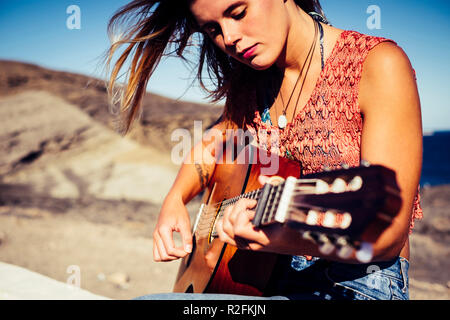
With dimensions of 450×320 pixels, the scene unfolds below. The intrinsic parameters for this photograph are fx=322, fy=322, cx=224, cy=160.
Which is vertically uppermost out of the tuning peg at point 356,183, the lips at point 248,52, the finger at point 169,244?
the lips at point 248,52

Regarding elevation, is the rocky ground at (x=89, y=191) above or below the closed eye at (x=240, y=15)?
below

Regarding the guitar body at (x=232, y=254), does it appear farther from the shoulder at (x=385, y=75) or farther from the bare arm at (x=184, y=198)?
the shoulder at (x=385, y=75)

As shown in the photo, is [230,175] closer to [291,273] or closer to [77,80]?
[291,273]

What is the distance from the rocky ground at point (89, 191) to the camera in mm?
4082

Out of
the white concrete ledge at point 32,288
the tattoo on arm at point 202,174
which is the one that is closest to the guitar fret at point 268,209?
the tattoo on arm at point 202,174

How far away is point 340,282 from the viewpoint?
139 centimetres

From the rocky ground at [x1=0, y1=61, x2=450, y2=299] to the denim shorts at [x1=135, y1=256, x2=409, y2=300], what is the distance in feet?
7.19

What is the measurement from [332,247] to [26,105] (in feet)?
34.8

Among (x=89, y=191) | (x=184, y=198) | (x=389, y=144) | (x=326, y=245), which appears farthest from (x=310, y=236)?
(x=89, y=191)

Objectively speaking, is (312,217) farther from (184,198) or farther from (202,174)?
(202,174)

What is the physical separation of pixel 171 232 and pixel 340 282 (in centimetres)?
99

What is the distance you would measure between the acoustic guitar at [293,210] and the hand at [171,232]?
16cm

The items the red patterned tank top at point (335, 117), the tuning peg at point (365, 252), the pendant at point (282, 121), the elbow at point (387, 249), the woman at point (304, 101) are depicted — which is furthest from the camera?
the pendant at point (282, 121)

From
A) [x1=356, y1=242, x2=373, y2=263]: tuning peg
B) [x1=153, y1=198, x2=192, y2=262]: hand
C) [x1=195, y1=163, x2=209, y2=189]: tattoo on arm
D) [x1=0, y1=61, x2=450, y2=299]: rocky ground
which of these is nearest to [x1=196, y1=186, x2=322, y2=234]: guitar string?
[x1=153, y1=198, x2=192, y2=262]: hand
